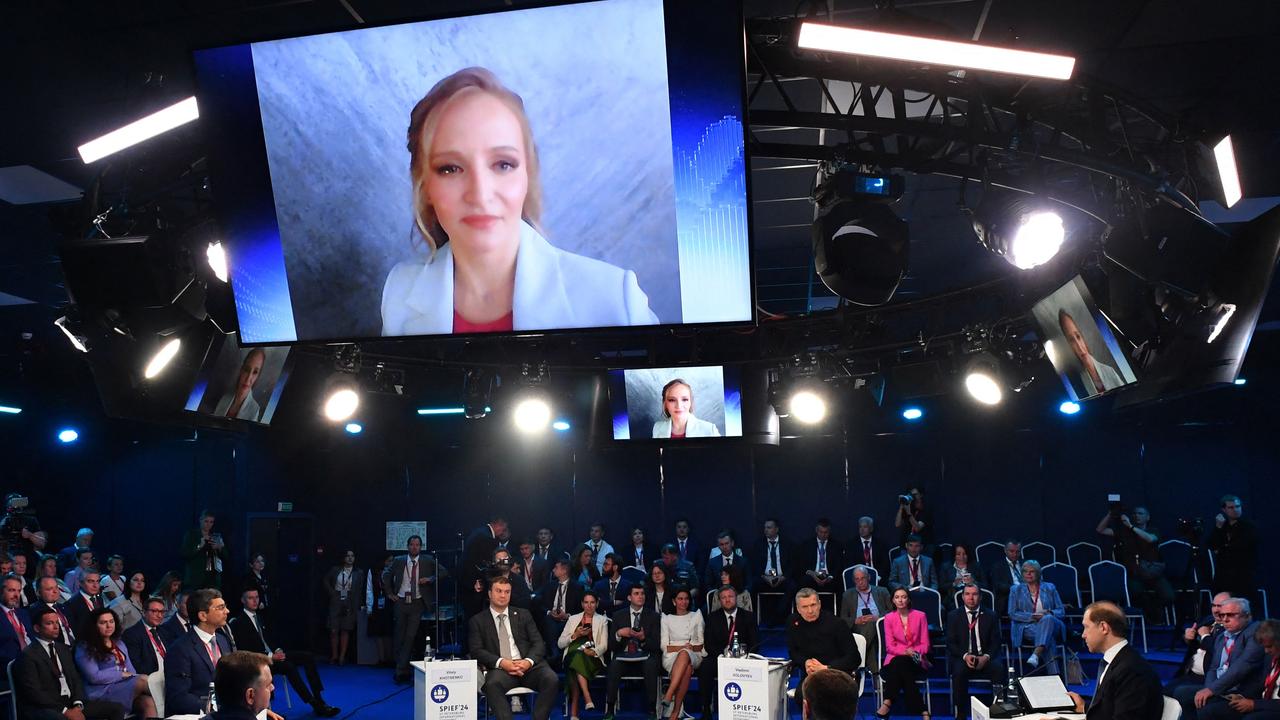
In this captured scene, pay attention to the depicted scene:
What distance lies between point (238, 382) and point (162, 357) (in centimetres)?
109

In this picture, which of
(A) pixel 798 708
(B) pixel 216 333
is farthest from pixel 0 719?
(A) pixel 798 708

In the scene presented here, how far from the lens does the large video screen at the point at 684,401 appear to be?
36.6 ft

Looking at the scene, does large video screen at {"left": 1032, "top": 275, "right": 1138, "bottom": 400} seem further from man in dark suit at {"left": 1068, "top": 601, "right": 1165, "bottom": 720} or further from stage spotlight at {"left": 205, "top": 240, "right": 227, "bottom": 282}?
stage spotlight at {"left": 205, "top": 240, "right": 227, "bottom": 282}

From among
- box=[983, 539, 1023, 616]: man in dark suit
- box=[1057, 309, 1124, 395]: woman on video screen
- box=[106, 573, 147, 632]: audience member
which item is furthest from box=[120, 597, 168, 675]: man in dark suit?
box=[983, 539, 1023, 616]: man in dark suit

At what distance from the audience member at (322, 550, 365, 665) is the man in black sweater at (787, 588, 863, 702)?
7471 mm

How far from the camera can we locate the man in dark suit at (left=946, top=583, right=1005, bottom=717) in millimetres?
8602

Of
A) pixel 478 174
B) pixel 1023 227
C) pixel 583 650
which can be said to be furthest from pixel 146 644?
pixel 1023 227

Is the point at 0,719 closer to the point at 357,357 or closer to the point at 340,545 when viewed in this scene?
the point at 357,357

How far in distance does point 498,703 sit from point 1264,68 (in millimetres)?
7262

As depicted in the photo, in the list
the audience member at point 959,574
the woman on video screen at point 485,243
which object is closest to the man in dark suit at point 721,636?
the audience member at point 959,574

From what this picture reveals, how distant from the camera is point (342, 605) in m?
13.1

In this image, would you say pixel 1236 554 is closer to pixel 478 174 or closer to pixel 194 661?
pixel 478 174

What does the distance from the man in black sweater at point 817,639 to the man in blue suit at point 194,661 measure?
15.3 feet

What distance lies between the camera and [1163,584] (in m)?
11.5
